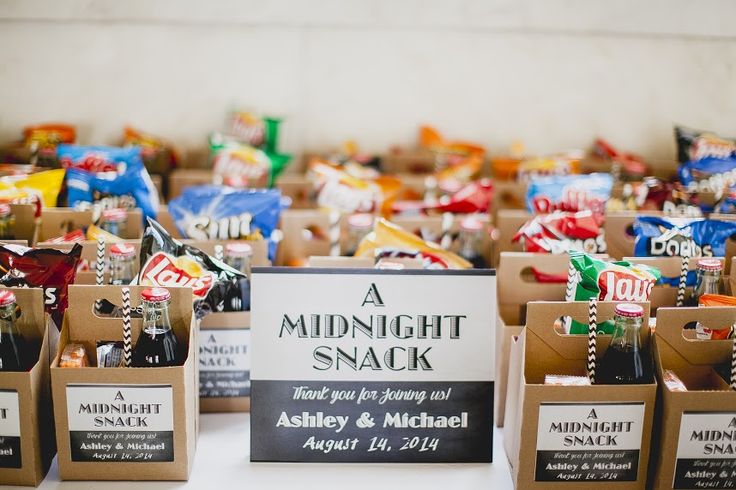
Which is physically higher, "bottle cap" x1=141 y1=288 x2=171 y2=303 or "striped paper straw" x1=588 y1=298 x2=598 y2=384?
"bottle cap" x1=141 y1=288 x2=171 y2=303

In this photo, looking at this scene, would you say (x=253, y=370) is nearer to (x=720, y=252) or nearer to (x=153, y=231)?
(x=153, y=231)

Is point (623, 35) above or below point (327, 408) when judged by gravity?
above

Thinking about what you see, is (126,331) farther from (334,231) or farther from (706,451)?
(706,451)

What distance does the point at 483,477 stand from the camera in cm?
134

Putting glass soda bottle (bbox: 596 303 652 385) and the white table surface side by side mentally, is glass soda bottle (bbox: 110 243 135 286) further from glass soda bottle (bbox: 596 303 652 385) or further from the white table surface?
glass soda bottle (bbox: 596 303 652 385)

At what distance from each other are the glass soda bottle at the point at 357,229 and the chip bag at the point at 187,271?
38 centimetres

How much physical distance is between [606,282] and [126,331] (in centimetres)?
82

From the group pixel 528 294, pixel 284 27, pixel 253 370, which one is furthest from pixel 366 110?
pixel 253 370

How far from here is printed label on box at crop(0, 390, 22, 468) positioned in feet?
4.04

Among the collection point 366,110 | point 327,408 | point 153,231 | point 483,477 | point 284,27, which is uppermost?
point 284,27

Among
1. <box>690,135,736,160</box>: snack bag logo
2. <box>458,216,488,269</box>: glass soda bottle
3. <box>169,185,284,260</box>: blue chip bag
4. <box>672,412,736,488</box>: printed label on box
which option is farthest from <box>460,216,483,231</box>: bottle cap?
<box>690,135,736,160</box>: snack bag logo

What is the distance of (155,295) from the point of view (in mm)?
1263

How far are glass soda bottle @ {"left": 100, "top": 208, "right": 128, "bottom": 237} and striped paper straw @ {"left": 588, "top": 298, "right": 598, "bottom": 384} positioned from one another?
1.05 meters

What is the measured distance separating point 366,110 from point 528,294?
1.30 metres
